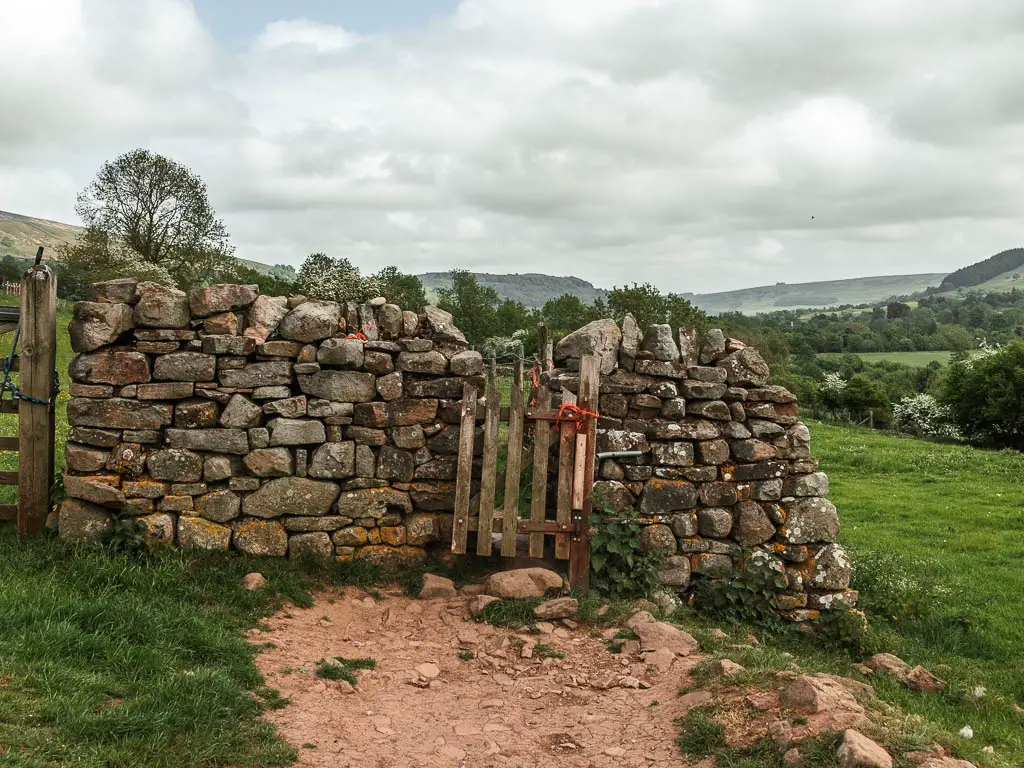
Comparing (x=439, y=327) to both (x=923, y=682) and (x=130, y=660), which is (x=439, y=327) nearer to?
(x=130, y=660)

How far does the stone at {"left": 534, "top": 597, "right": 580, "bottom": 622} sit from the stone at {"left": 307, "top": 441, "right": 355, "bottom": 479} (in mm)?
2373

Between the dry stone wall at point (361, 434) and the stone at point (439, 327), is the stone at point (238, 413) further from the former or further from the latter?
the stone at point (439, 327)

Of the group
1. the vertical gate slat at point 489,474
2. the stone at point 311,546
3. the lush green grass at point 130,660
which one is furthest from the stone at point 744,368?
the lush green grass at point 130,660

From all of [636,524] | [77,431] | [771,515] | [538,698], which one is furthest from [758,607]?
[77,431]

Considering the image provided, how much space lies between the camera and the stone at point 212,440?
23.9ft

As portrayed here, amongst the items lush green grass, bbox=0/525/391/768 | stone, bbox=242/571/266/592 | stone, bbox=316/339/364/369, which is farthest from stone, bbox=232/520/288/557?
stone, bbox=316/339/364/369

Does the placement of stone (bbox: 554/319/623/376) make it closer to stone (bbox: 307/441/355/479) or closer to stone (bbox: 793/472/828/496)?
stone (bbox: 793/472/828/496)

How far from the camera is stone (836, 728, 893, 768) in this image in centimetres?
384

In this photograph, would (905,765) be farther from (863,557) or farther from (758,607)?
(863,557)

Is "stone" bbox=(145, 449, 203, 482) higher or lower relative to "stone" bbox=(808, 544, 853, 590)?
higher

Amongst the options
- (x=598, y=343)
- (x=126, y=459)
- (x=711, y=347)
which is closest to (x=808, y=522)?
(x=711, y=347)

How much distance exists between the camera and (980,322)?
120 m

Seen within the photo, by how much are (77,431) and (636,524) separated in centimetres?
558

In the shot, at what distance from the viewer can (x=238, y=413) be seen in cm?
736
